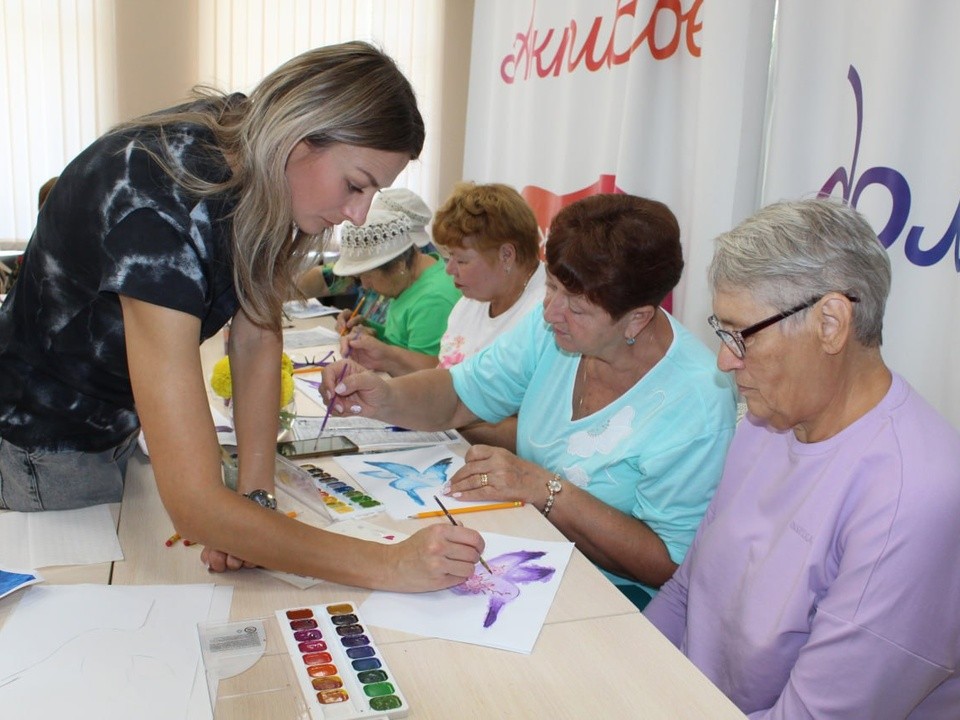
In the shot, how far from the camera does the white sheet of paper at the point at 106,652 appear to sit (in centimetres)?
94

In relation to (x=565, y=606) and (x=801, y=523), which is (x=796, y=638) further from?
(x=565, y=606)

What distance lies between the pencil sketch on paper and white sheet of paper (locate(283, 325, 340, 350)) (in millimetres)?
1273

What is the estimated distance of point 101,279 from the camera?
1.11 m

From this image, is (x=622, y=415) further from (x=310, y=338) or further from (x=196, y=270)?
(x=310, y=338)

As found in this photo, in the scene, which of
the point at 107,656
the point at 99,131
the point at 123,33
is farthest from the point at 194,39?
the point at 107,656

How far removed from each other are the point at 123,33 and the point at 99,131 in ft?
1.65

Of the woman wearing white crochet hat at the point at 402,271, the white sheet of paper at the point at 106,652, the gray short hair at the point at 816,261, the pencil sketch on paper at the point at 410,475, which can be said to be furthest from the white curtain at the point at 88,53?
the white sheet of paper at the point at 106,652

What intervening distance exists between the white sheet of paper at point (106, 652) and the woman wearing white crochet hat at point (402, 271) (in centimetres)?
174

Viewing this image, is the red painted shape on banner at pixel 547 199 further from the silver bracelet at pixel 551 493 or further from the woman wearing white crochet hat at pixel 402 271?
the silver bracelet at pixel 551 493

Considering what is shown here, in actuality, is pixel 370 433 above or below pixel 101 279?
below

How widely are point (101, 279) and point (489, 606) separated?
0.66 metres

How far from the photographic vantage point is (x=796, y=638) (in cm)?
122

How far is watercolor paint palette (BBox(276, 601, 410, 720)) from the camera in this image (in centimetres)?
96

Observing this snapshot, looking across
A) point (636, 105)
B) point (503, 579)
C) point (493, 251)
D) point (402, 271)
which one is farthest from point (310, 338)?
point (503, 579)
